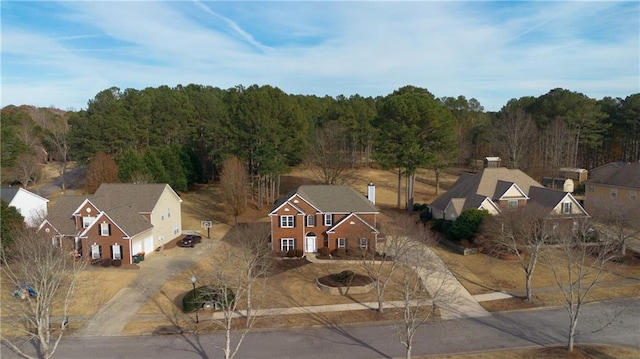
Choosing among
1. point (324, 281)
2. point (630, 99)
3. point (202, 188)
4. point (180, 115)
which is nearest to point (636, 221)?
point (324, 281)

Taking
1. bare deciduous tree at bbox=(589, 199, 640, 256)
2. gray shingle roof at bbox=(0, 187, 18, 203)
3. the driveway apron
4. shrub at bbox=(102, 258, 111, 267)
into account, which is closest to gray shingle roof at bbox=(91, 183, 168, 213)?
the driveway apron

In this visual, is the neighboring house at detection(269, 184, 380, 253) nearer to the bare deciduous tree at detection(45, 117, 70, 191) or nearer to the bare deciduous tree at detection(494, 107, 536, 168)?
the bare deciduous tree at detection(494, 107, 536, 168)

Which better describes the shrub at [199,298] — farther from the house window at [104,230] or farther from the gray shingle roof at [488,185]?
the gray shingle roof at [488,185]

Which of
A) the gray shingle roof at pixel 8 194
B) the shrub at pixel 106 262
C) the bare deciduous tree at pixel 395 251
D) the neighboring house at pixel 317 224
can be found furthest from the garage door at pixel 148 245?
the bare deciduous tree at pixel 395 251

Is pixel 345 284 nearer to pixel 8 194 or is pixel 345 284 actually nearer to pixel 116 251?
pixel 116 251

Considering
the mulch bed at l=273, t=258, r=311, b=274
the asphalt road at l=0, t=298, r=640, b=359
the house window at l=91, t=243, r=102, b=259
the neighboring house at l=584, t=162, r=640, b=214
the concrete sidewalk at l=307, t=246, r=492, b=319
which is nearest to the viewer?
the asphalt road at l=0, t=298, r=640, b=359

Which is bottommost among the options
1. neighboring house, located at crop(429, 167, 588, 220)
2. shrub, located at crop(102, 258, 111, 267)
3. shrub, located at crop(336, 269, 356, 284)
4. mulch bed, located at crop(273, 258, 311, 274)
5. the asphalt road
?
the asphalt road
